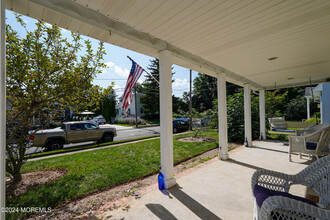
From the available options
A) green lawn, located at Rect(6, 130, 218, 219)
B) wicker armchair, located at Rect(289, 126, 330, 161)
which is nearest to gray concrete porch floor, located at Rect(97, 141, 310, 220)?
wicker armchair, located at Rect(289, 126, 330, 161)

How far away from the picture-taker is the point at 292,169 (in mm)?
3752

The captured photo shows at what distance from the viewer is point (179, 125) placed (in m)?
13.0

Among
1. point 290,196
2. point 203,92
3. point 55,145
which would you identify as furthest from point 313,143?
point 203,92

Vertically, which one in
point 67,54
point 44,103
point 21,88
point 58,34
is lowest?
point 44,103

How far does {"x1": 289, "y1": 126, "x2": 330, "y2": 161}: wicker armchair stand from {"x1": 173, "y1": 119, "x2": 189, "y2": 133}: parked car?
8.87 metres

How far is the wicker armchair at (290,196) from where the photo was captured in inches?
44.5

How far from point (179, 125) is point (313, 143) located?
929cm

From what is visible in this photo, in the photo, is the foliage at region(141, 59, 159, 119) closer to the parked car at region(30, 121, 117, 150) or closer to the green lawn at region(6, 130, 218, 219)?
the parked car at region(30, 121, 117, 150)

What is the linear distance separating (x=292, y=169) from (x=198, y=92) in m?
26.6

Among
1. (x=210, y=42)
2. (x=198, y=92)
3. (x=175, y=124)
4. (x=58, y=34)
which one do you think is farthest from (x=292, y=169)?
(x=198, y=92)

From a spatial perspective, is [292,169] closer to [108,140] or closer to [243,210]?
[243,210]

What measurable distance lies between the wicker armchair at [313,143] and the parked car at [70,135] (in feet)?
26.8

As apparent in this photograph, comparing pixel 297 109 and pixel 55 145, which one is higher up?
pixel 297 109

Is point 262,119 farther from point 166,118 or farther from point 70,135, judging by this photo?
point 70,135
